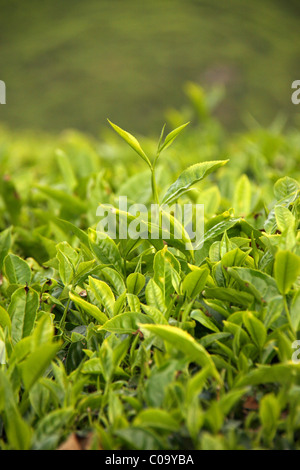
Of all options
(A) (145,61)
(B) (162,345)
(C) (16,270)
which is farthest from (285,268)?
(A) (145,61)

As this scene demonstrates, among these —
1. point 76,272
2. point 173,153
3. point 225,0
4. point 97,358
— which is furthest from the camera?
point 225,0

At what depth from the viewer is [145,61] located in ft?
58.0

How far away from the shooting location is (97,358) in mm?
1064

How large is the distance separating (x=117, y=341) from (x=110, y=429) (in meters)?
0.22

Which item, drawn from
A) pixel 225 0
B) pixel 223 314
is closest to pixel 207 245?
pixel 223 314

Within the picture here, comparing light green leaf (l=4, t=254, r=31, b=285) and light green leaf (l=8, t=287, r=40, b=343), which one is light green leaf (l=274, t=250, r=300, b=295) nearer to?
light green leaf (l=8, t=287, r=40, b=343)

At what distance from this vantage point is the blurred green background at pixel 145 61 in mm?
16000

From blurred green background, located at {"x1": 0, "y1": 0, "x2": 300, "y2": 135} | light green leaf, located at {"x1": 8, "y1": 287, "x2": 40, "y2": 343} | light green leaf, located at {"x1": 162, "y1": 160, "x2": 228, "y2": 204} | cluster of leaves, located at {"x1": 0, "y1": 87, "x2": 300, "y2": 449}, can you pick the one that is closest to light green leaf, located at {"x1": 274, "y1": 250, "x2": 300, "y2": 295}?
cluster of leaves, located at {"x1": 0, "y1": 87, "x2": 300, "y2": 449}

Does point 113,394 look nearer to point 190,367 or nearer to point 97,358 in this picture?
point 97,358

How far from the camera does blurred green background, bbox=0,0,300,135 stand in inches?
630

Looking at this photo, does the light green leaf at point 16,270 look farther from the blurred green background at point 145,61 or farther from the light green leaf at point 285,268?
the blurred green background at point 145,61

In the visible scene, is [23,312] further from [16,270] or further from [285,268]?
[285,268]

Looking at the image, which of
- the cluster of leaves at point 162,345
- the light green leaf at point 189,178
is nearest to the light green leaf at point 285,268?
the cluster of leaves at point 162,345
